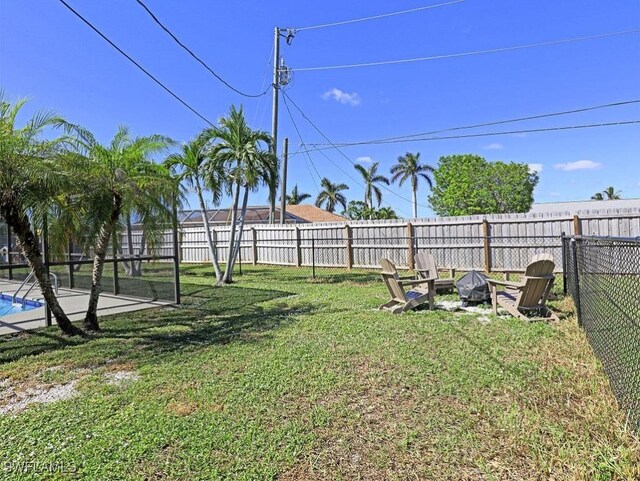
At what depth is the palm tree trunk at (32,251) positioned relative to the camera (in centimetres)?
468

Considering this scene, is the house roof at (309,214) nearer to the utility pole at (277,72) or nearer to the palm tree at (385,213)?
the palm tree at (385,213)

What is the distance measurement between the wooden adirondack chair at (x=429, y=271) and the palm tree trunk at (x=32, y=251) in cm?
622

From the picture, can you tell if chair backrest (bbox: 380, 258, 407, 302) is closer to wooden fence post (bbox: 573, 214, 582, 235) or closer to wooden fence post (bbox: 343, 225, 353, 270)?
wooden fence post (bbox: 573, 214, 582, 235)

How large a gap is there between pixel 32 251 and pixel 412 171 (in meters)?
34.2

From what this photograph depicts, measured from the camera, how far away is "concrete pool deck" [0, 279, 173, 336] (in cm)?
608

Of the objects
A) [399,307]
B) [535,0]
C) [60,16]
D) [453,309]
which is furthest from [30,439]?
[535,0]

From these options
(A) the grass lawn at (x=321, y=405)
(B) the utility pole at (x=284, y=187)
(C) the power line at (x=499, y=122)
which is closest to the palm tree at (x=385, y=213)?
(C) the power line at (x=499, y=122)

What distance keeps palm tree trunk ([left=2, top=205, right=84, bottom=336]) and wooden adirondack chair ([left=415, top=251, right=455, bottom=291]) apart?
6.22 metres

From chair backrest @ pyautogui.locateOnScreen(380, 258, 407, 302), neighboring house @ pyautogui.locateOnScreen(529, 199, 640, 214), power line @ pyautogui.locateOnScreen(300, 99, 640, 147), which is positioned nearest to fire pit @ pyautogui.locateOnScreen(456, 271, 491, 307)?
chair backrest @ pyautogui.locateOnScreen(380, 258, 407, 302)

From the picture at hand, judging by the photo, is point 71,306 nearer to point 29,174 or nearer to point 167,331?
point 167,331

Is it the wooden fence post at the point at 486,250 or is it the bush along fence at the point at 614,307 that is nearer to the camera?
the bush along fence at the point at 614,307

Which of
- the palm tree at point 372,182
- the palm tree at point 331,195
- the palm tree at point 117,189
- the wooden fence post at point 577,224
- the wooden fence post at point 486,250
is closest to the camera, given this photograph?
the palm tree at point 117,189

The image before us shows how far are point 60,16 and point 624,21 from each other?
53.9 feet

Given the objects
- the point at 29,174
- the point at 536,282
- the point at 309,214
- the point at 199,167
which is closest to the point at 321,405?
the point at 536,282
